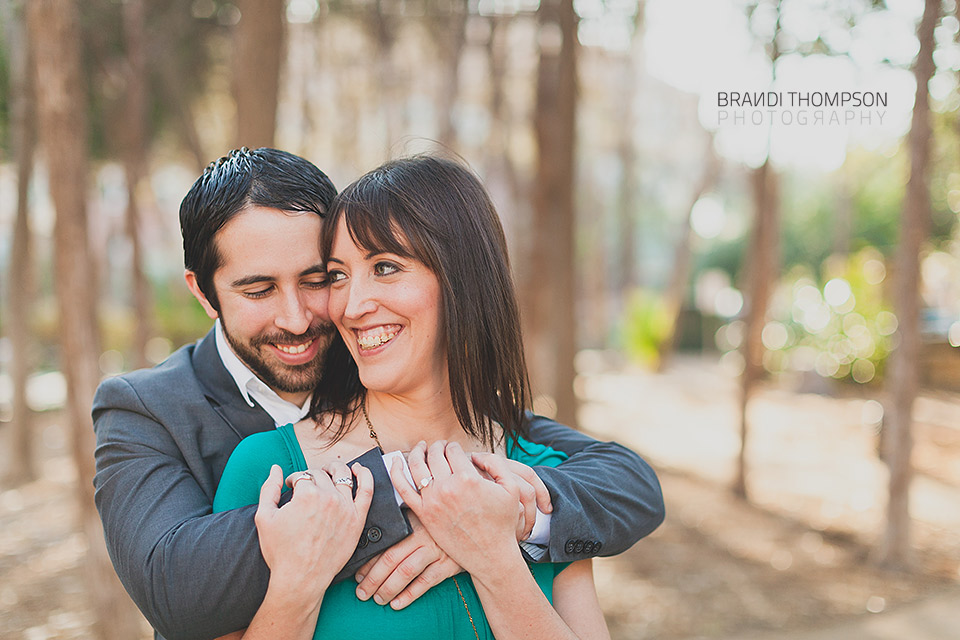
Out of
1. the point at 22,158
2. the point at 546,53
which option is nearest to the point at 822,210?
the point at 546,53

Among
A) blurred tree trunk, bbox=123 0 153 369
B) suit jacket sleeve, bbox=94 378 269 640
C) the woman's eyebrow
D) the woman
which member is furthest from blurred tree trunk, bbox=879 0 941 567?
blurred tree trunk, bbox=123 0 153 369

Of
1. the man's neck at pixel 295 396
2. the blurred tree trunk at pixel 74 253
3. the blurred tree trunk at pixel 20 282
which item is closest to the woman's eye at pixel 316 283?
the man's neck at pixel 295 396

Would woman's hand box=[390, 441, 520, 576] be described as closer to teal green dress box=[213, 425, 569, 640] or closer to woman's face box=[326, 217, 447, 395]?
teal green dress box=[213, 425, 569, 640]

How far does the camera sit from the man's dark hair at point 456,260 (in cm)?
161

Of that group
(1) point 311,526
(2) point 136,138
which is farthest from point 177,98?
(1) point 311,526

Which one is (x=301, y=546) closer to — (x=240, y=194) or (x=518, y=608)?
(x=518, y=608)

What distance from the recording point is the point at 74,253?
398cm

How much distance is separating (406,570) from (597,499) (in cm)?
45

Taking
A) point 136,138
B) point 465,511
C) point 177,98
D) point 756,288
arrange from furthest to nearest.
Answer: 1. point 177,98
2. point 136,138
3. point 756,288
4. point 465,511

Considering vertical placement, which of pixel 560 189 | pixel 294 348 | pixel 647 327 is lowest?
pixel 647 327

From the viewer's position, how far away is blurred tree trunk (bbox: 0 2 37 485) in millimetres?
7621

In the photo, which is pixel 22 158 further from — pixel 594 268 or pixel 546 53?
pixel 594 268

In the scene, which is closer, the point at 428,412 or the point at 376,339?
the point at 376,339

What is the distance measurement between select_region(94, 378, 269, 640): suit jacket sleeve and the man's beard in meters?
0.31
